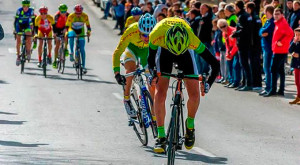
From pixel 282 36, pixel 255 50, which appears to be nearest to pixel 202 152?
pixel 282 36

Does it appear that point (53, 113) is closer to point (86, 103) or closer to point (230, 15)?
point (86, 103)

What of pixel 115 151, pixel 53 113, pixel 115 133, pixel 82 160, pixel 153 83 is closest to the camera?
pixel 153 83

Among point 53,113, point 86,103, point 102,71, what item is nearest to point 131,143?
point 53,113

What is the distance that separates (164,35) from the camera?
10.8 metres

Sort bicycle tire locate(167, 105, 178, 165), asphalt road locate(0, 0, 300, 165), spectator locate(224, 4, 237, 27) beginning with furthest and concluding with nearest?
spectator locate(224, 4, 237, 27) < asphalt road locate(0, 0, 300, 165) < bicycle tire locate(167, 105, 178, 165)

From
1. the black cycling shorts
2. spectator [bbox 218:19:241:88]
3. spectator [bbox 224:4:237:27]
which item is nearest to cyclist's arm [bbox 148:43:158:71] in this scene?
the black cycling shorts

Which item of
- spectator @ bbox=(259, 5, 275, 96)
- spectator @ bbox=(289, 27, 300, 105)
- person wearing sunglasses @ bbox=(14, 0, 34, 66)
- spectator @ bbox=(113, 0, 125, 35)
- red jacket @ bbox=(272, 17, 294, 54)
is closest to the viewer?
spectator @ bbox=(289, 27, 300, 105)

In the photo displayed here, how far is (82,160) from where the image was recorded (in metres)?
11.5

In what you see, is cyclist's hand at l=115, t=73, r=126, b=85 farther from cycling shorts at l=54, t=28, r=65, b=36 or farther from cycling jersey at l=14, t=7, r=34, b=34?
cycling shorts at l=54, t=28, r=65, b=36

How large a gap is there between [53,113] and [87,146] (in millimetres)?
4129

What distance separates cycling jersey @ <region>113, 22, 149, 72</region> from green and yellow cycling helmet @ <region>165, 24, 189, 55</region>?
2.14 m

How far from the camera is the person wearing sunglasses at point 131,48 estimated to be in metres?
12.3

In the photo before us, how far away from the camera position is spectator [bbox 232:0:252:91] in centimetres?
2067

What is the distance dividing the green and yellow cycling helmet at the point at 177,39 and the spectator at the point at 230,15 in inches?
455
